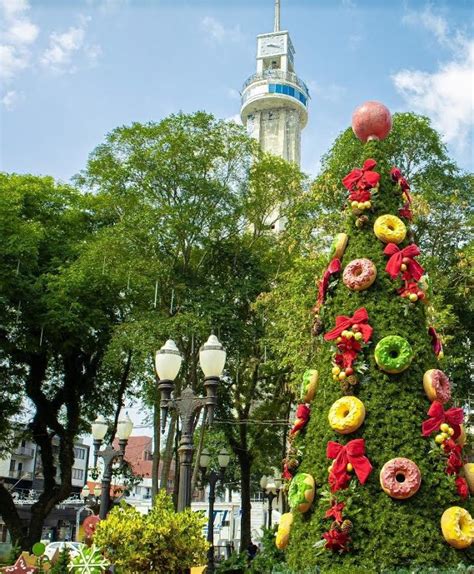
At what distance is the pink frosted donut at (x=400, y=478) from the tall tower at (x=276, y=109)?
164 feet

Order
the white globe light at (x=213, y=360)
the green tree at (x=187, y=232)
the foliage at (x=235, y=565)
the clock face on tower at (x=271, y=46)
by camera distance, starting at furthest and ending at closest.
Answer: the clock face on tower at (x=271, y=46)
the green tree at (x=187, y=232)
the foliage at (x=235, y=565)
the white globe light at (x=213, y=360)

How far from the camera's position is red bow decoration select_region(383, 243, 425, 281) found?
33.3 feet

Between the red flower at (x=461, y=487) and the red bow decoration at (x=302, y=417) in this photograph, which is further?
the red bow decoration at (x=302, y=417)

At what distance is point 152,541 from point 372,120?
7.55 meters

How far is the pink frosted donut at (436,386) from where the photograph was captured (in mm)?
9297

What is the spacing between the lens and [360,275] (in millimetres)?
10148

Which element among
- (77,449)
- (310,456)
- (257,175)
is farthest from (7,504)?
(77,449)

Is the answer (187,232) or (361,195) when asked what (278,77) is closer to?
(187,232)

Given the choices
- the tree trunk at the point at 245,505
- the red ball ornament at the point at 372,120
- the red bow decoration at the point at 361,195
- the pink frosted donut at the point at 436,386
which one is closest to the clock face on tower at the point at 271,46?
the tree trunk at the point at 245,505

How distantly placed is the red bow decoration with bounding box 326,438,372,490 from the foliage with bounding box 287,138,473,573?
0.41 feet

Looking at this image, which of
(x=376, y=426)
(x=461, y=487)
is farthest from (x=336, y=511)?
(x=461, y=487)

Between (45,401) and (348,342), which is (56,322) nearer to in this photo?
(45,401)

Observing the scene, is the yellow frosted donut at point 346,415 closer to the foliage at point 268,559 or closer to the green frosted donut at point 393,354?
the green frosted donut at point 393,354

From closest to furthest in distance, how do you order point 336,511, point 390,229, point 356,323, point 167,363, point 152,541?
1. point 152,541
2. point 336,511
3. point 356,323
4. point 167,363
5. point 390,229
